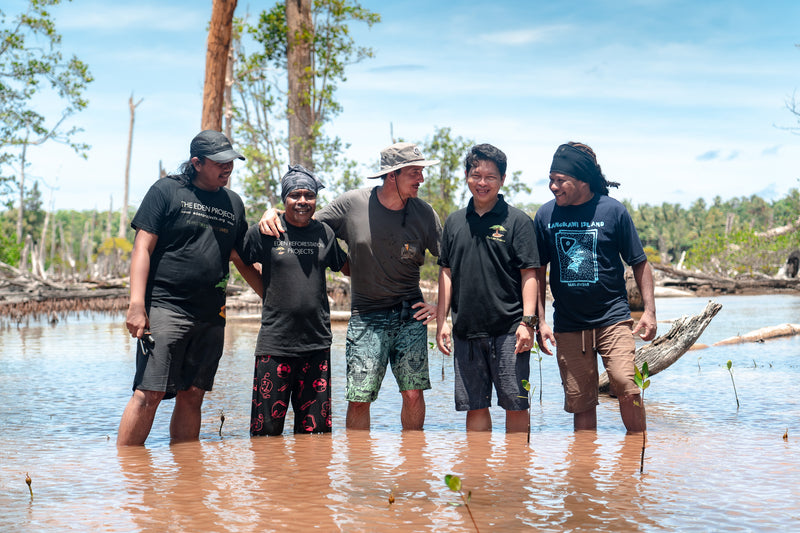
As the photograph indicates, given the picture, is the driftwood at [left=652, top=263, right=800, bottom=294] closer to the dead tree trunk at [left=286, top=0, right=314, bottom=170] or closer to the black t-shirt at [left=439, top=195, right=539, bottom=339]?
the dead tree trunk at [left=286, top=0, right=314, bottom=170]

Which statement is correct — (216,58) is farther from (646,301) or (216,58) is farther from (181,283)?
(646,301)

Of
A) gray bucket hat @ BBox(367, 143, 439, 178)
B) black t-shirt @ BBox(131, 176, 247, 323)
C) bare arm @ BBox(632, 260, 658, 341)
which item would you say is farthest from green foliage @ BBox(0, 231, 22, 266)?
bare arm @ BBox(632, 260, 658, 341)

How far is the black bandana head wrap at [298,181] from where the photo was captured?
524 centimetres

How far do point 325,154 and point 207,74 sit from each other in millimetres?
8246

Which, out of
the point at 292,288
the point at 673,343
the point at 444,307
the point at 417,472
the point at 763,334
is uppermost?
the point at 292,288

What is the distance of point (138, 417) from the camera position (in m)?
5.00

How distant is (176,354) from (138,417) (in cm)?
48

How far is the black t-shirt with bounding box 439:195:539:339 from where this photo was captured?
5184 mm

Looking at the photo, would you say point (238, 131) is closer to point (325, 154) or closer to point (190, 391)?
point (325, 154)

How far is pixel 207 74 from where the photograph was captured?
1096cm

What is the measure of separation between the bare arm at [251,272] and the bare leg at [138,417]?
3.40ft

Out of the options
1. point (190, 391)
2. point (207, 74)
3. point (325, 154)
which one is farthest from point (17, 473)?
point (325, 154)

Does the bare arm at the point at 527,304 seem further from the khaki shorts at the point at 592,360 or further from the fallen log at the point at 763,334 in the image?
the fallen log at the point at 763,334

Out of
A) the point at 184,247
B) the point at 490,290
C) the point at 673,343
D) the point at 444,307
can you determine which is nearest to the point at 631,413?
the point at 490,290
